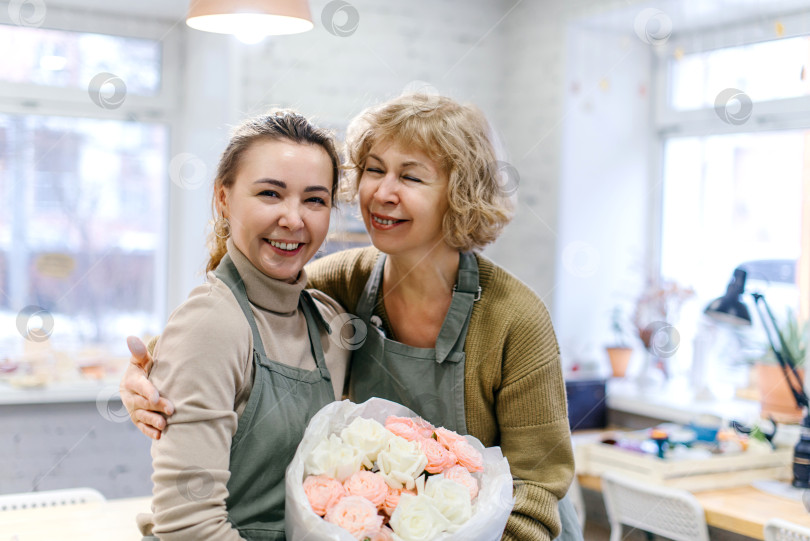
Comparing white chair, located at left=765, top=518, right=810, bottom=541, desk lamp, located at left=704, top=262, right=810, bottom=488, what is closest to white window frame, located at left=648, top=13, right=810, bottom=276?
desk lamp, located at left=704, top=262, right=810, bottom=488

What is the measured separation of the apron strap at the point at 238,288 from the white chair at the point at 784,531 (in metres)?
1.67

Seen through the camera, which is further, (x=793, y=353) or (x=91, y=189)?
(x=91, y=189)

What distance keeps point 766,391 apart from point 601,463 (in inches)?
32.0

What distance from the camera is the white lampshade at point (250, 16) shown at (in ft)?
5.47

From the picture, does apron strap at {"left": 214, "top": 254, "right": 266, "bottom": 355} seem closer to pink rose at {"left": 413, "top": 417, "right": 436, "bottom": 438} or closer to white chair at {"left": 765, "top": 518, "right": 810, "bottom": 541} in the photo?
pink rose at {"left": 413, "top": 417, "right": 436, "bottom": 438}

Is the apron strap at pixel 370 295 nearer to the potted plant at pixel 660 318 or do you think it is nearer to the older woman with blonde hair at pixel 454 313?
the older woman with blonde hair at pixel 454 313

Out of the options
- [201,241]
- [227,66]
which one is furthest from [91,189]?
[227,66]

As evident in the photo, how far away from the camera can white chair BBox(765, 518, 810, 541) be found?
2204 mm

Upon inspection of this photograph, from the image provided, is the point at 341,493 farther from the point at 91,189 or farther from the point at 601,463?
the point at 91,189

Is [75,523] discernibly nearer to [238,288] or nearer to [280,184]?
[238,288]

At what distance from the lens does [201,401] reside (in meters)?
1.18

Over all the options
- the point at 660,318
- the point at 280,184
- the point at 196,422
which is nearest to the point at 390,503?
Result: the point at 196,422

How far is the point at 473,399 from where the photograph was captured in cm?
158

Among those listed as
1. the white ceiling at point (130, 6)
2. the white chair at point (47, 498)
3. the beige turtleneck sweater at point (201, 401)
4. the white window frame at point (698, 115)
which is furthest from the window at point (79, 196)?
the beige turtleneck sweater at point (201, 401)
